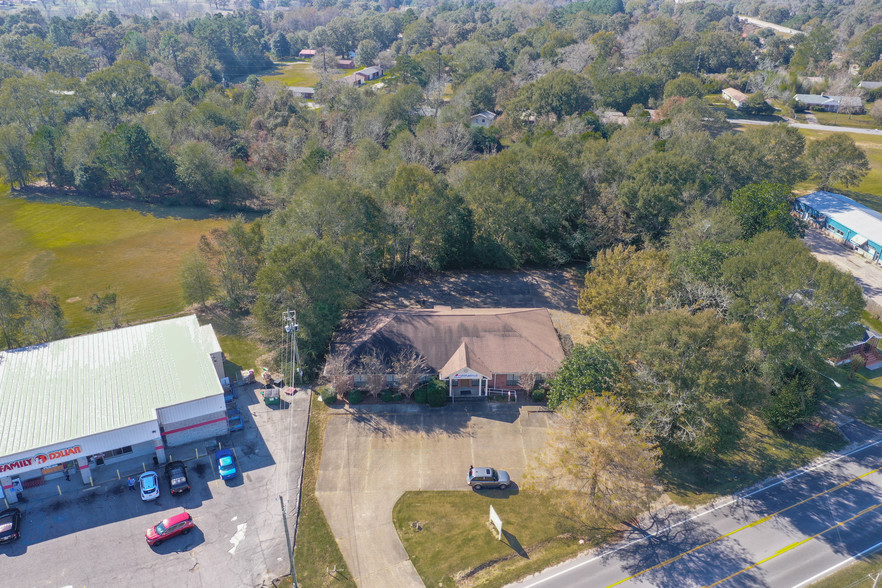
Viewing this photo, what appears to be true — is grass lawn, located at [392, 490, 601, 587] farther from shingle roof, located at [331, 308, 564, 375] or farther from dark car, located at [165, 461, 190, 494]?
dark car, located at [165, 461, 190, 494]

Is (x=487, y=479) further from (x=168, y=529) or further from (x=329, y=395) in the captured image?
Answer: (x=168, y=529)

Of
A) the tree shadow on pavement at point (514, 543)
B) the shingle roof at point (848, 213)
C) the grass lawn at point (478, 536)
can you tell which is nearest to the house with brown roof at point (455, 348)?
the grass lawn at point (478, 536)

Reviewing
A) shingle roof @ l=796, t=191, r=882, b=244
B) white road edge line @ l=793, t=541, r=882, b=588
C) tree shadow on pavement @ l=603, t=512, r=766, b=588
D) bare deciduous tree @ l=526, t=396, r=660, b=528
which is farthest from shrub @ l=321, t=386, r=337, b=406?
shingle roof @ l=796, t=191, r=882, b=244

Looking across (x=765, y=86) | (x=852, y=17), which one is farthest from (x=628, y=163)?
(x=852, y=17)

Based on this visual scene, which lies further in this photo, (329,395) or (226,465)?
(329,395)

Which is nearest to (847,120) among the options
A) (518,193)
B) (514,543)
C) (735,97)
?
(735,97)

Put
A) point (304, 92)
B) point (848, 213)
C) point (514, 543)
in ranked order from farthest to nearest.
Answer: point (304, 92) → point (848, 213) → point (514, 543)
